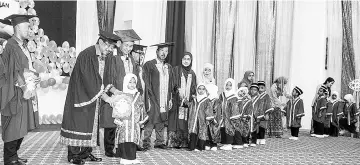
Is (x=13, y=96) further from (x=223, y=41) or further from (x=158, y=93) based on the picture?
(x=223, y=41)

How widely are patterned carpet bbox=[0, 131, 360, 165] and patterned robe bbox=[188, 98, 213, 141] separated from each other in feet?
1.05

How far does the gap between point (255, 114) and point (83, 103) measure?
12.6 ft

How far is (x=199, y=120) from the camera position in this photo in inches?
278

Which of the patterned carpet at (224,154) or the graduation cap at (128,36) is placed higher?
the graduation cap at (128,36)

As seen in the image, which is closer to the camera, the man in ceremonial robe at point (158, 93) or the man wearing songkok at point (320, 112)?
the man in ceremonial robe at point (158, 93)

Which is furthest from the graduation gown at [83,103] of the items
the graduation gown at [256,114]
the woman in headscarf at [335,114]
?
the woman in headscarf at [335,114]

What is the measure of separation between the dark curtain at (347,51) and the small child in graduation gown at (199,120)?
20.4 feet

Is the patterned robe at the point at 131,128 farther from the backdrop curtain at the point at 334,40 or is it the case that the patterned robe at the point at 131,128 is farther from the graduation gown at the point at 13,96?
the backdrop curtain at the point at 334,40

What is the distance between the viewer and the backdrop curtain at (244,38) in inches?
464

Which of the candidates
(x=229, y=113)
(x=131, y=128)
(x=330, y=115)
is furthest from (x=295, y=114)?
(x=131, y=128)

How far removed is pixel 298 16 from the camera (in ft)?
41.8

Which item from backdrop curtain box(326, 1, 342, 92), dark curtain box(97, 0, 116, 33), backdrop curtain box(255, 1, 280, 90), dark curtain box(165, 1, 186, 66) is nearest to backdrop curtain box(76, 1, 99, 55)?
dark curtain box(97, 0, 116, 33)

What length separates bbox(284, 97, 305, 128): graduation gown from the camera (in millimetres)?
9742

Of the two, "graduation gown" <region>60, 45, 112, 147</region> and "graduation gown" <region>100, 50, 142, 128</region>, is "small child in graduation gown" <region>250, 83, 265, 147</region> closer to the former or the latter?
A: "graduation gown" <region>100, 50, 142, 128</region>
